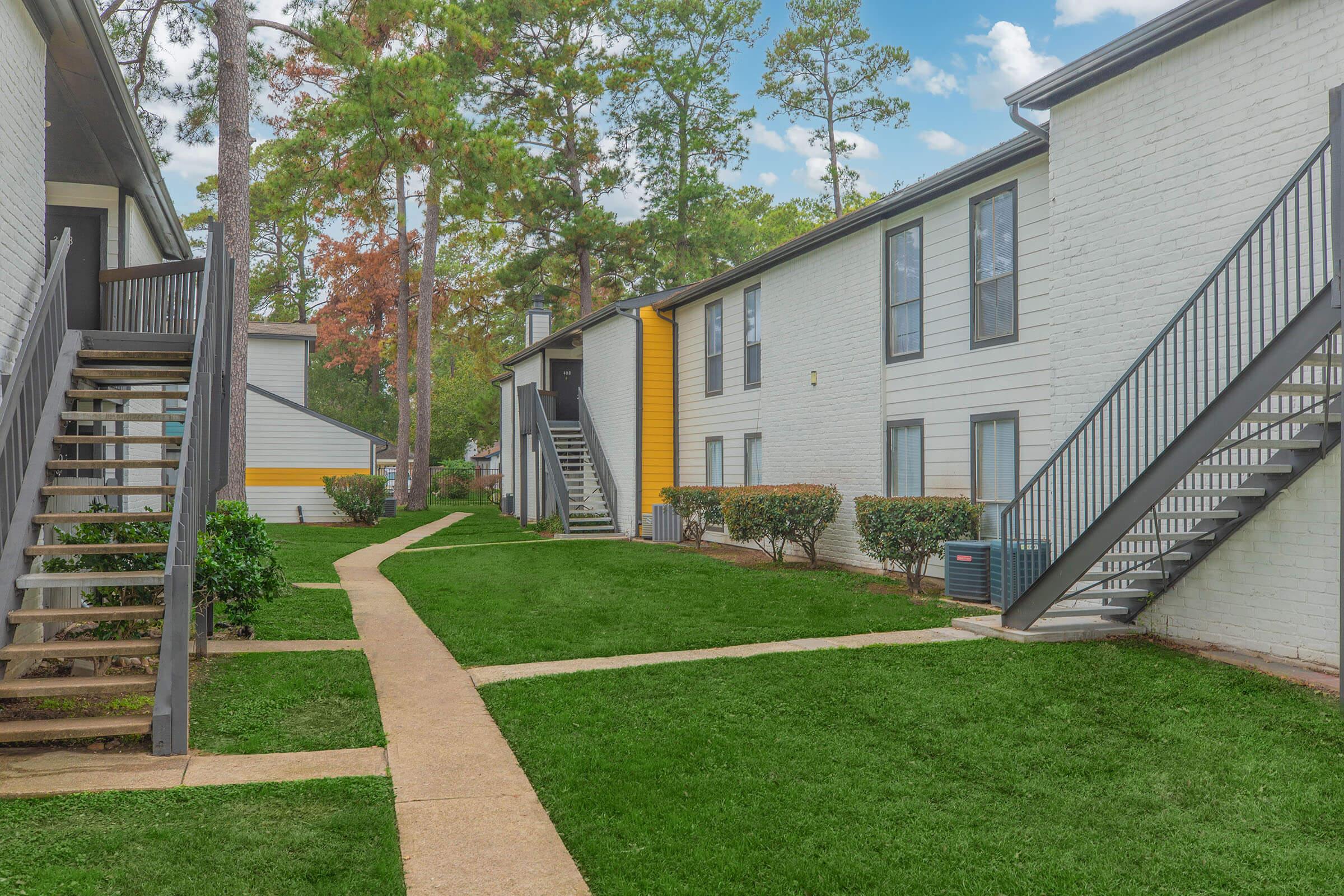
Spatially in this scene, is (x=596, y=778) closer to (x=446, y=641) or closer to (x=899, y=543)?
(x=446, y=641)

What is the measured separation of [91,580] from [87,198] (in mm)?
6035

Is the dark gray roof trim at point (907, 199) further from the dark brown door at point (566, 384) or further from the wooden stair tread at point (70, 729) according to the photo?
the wooden stair tread at point (70, 729)

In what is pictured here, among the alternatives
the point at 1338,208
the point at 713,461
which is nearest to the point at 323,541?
the point at 713,461

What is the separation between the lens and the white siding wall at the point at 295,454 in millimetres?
27641

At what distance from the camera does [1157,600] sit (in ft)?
29.3

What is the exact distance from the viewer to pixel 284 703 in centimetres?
677

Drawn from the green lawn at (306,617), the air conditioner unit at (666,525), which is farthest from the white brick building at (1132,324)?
the green lawn at (306,617)

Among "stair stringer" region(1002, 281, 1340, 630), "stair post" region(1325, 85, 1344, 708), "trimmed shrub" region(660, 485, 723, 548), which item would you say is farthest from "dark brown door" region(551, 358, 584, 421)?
"stair post" region(1325, 85, 1344, 708)

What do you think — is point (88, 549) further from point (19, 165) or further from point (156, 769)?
point (19, 165)

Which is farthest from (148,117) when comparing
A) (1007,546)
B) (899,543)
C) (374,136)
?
(1007,546)

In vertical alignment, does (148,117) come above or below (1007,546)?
above

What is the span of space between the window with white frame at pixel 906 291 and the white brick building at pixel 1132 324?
4 cm

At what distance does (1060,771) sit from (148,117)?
876 inches

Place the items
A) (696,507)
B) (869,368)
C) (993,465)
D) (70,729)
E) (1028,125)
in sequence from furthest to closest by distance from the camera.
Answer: (696,507), (869,368), (993,465), (1028,125), (70,729)
